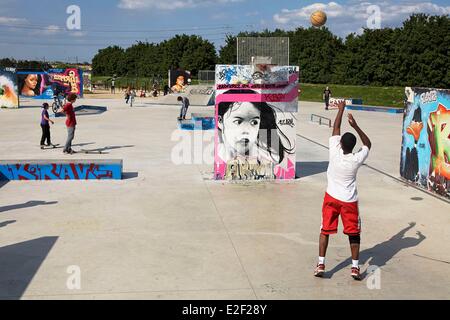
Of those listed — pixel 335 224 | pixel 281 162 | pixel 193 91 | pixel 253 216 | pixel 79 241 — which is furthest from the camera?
pixel 193 91

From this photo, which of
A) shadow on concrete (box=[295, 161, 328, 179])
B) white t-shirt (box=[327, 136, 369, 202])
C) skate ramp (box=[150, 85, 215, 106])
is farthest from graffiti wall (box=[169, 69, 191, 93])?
white t-shirt (box=[327, 136, 369, 202])

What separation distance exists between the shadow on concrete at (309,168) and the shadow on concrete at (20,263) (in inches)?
290

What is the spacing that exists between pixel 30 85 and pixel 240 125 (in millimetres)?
40446

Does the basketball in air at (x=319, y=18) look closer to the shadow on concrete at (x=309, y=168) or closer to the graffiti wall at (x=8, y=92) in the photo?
the graffiti wall at (x=8, y=92)

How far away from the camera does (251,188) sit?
1173 centimetres

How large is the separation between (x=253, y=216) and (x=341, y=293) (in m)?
3.56

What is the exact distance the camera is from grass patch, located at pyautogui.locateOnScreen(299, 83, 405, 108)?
4784cm

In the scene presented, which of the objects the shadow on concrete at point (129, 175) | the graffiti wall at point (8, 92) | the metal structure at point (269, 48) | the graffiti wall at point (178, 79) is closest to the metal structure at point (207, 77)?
the graffiti wall at point (178, 79)

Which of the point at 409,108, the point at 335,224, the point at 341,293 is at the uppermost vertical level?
the point at 409,108

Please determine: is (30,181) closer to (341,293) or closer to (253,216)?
(253,216)

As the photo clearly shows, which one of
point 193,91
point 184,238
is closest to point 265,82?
point 184,238

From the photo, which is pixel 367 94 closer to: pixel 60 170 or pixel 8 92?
pixel 8 92

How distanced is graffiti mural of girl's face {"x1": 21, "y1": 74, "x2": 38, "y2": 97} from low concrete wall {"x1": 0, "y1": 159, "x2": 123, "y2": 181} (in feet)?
126

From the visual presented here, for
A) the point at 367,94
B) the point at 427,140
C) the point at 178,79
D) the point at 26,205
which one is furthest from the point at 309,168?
the point at 178,79
